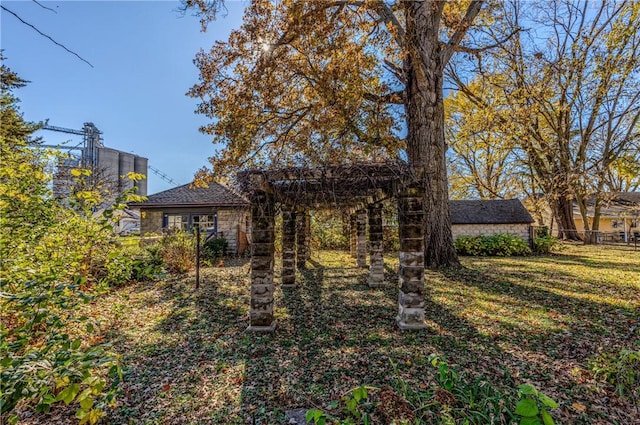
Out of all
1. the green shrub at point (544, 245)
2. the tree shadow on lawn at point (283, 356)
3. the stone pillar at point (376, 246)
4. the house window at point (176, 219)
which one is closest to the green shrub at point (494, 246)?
the green shrub at point (544, 245)

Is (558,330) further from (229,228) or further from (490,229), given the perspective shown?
(229,228)

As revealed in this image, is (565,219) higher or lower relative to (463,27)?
lower

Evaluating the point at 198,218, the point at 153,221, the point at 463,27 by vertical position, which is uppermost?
the point at 463,27

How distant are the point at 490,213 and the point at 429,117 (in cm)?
946

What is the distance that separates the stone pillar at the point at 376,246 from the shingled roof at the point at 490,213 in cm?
966

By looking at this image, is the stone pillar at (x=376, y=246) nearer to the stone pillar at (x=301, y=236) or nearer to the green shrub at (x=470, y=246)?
the stone pillar at (x=301, y=236)

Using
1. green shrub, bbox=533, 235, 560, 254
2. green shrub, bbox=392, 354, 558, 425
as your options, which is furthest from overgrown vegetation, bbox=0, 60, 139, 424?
green shrub, bbox=533, 235, 560, 254

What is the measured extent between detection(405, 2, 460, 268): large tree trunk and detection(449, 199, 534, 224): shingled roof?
686 cm

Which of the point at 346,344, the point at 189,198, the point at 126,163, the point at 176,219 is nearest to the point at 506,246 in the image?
the point at 346,344

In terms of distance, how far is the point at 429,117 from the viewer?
8672 mm

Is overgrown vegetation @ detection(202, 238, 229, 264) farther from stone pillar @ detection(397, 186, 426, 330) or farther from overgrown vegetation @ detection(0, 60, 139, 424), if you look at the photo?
stone pillar @ detection(397, 186, 426, 330)

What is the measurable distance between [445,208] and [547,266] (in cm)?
431

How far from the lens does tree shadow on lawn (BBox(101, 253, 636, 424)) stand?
290 cm

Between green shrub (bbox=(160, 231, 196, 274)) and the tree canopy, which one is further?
green shrub (bbox=(160, 231, 196, 274))
